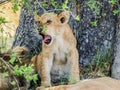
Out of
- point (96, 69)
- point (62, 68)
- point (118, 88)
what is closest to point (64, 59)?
point (62, 68)

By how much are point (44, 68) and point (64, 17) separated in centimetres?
76

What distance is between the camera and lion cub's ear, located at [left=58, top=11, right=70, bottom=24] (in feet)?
21.4

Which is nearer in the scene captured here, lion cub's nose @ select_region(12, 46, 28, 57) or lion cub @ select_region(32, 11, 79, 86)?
lion cub @ select_region(32, 11, 79, 86)

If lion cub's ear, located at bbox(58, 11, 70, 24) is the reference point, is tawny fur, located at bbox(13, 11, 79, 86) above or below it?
below

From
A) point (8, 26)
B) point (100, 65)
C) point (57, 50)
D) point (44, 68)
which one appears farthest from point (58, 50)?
point (8, 26)

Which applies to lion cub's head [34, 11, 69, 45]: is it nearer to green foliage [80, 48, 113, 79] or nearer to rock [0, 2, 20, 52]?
rock [0, 2, 20, 52]

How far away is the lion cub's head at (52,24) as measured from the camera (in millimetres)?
6384

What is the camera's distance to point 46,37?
6.47 meters

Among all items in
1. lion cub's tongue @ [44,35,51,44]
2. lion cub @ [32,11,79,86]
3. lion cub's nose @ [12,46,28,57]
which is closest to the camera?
lion cub's tongue @ [44,35,51,44]

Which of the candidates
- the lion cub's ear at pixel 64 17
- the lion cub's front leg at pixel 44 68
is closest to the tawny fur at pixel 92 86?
the lion cub's front leg at pixel 44 68

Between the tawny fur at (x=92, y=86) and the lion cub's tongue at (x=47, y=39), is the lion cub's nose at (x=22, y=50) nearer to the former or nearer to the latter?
the lion cub's tongue at (x=47, y=39)

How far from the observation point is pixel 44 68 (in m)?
6.64

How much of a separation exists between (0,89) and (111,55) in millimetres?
1722

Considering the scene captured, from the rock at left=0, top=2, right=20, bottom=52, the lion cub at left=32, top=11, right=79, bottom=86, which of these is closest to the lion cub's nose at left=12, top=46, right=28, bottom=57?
the rock at left=0, top=2, right=20, bottom=52
